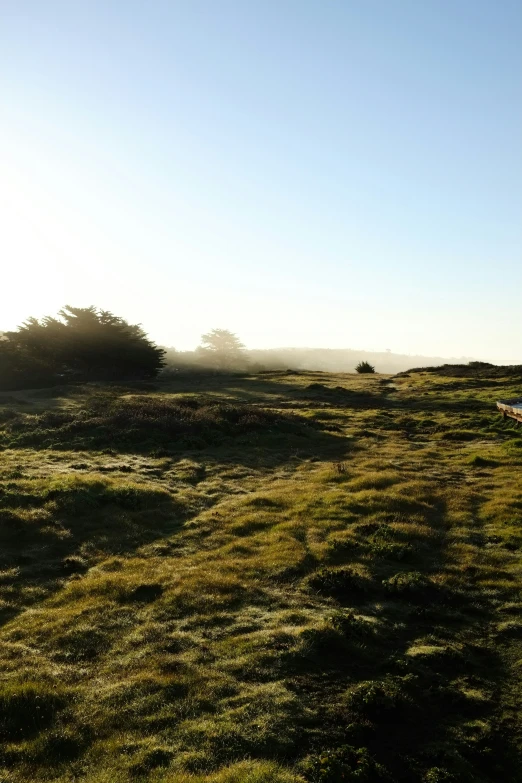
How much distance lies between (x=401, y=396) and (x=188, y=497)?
1400 inches

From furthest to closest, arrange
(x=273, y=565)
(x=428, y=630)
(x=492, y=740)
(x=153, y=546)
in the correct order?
(x=153, y=546) → (x=273, y=565) → (x=428, y=630) → (x=492, y=740)

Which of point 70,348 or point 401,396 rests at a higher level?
point 70,348

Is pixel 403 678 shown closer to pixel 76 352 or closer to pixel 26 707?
pixel 26 707

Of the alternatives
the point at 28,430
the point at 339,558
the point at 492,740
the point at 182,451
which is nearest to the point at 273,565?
the point at 339,558

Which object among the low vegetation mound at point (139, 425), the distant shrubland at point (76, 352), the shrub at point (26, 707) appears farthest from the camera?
the distant shrubland at point (76, 352)

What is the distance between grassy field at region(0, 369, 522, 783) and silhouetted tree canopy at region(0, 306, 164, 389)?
3281 cm

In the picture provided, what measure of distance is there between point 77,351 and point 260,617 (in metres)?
56.3

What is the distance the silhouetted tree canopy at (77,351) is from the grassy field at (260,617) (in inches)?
1292

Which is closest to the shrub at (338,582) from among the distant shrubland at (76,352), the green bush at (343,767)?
the green bush at (343,767)

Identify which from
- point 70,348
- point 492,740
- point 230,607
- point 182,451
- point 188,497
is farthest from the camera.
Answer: point 70,348

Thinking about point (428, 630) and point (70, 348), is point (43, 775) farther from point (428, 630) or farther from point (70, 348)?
point (70, 348)

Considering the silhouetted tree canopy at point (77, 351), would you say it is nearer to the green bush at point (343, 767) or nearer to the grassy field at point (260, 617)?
the grassy field at point (260, 617)

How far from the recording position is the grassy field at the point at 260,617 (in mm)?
8445

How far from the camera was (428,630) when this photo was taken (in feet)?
40.2
